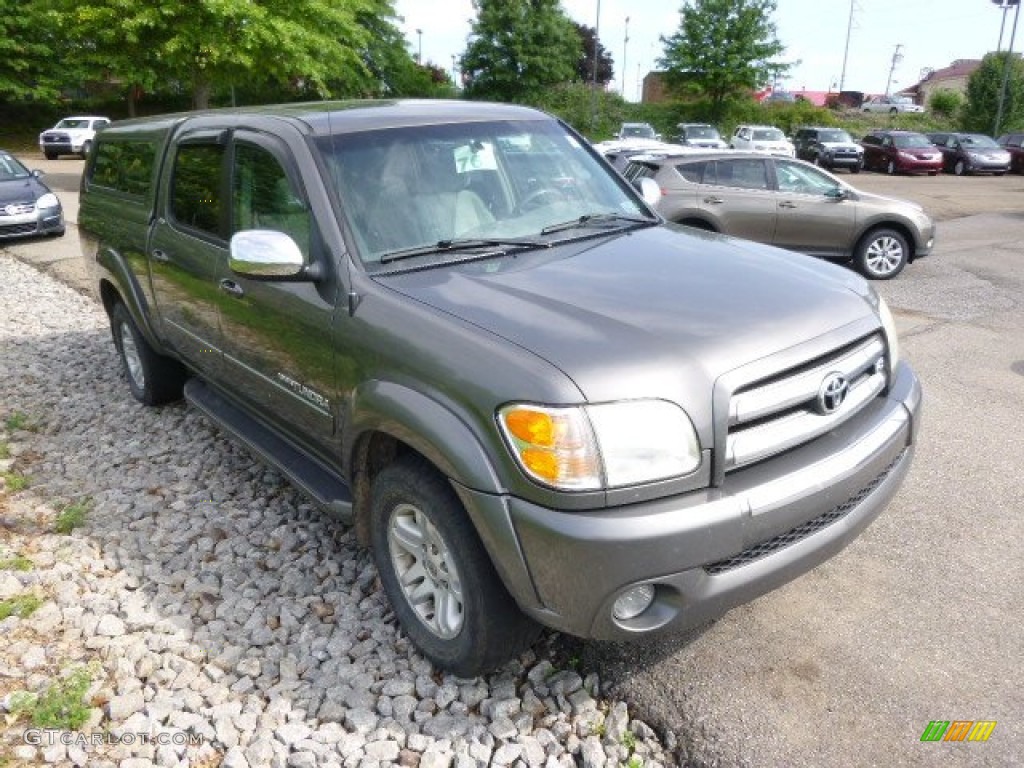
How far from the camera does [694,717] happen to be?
8.55 ft

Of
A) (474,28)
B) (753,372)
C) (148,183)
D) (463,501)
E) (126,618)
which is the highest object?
(474,28)

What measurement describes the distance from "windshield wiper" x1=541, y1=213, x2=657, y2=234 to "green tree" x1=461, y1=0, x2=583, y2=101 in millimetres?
42026

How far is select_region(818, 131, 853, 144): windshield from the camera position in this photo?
28428 mm

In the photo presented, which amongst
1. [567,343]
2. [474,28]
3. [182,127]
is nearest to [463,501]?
[567,343]

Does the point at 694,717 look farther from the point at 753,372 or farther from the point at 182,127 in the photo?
the point at 182,127

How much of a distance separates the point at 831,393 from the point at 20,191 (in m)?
13.1

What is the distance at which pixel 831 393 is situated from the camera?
2535 mm

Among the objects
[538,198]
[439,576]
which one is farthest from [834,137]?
[439,576]

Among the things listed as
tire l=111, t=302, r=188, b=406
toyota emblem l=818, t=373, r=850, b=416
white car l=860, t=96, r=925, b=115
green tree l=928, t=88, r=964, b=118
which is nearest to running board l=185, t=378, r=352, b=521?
tire l=111, t=302, r=188, b=406

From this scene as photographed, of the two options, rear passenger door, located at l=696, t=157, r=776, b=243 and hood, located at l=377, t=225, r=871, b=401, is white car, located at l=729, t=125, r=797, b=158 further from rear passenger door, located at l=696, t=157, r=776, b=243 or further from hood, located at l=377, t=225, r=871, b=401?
hood, located at l=377, t=225, r=871, b=401

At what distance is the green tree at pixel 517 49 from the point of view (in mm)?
43000

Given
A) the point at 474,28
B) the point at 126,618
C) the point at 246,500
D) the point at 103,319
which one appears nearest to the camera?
the point at 126,618

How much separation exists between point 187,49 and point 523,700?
1944 centimetres

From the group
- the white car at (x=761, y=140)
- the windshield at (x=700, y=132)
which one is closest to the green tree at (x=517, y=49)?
the windshield at (x=700, y=132)
